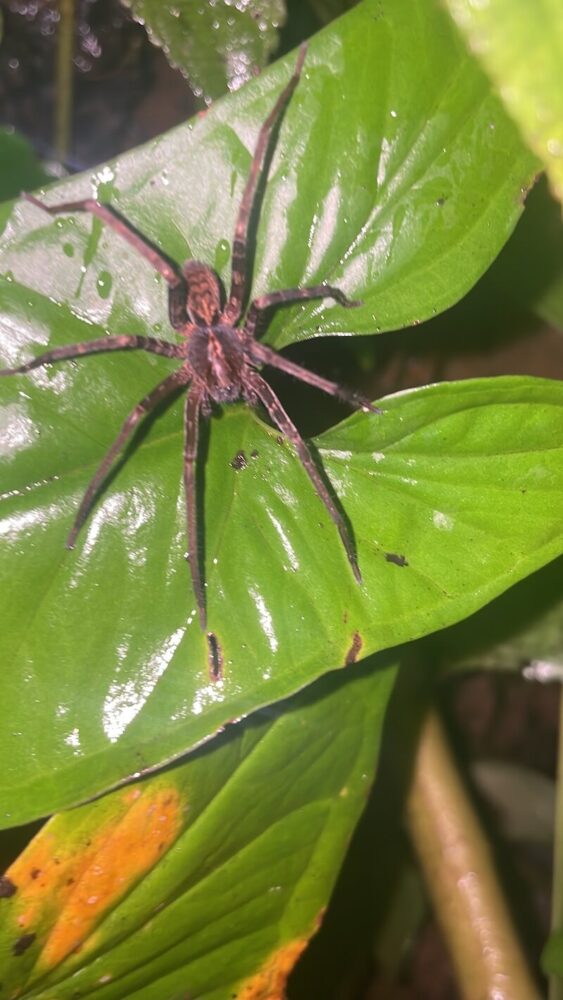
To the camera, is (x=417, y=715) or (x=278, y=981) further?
(x=417, y=715)

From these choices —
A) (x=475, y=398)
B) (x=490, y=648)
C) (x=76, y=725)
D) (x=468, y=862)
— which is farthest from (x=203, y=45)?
(x=468, y=862)

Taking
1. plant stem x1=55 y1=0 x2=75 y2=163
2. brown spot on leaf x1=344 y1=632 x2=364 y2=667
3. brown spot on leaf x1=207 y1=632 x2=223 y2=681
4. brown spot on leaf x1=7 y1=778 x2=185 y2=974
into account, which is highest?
plant stem x1=55 y1=0 x2=75 y2=163

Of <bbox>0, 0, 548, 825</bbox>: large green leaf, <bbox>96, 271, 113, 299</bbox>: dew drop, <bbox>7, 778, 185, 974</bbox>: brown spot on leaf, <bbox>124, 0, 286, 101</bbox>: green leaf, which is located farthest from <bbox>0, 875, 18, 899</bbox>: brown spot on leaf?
<bbox>124, 0, 286, 101</bbox>: green leaf

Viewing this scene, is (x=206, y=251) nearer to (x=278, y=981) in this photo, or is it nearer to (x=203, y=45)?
(x=203, y=45)

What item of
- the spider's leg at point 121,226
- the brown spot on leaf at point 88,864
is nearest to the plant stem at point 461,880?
the brown spot on leaf at point 88,864

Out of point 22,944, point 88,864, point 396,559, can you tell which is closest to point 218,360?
point 396,559

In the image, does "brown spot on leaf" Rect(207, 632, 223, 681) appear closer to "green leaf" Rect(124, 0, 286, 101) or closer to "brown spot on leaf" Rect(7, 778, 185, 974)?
"brown spot on leaf" Rect(7, 778, 185, 974)
